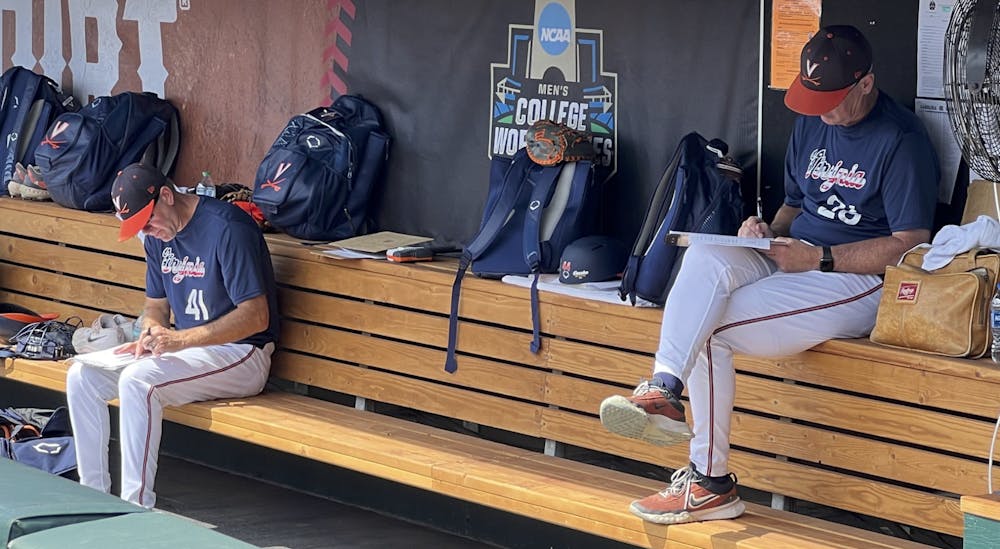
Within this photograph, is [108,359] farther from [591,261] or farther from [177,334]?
[591,261]

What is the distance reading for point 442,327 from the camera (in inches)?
187

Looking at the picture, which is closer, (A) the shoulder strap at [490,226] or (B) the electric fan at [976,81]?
(B) the electric fan at [976,81]

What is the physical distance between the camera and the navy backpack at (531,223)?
4602 millimetres

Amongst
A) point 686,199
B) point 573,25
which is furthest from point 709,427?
point 573,25

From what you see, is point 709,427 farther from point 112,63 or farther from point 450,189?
point 112,63

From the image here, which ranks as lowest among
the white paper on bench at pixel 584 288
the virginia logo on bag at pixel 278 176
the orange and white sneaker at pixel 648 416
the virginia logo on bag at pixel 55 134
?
the orange and white sneaker at pixel 648 416

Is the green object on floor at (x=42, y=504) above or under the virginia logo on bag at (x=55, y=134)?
under

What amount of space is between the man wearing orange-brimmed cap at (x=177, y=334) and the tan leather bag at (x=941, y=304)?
2057 mm

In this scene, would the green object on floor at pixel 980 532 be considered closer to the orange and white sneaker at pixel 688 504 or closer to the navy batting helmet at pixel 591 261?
the orange and white sneaker at pixel 688 504

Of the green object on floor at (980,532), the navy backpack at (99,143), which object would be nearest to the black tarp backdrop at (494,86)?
the navy backpack at (99,143)

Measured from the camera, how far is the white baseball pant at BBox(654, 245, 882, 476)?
3.65 metres

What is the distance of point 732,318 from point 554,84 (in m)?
1.46

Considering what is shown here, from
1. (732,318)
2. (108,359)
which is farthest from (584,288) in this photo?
(108,359)

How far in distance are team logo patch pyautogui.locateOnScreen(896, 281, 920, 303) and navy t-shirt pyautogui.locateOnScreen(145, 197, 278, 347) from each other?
6.80ft
